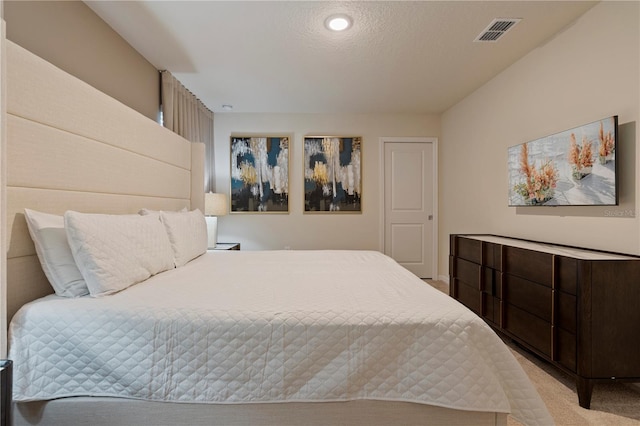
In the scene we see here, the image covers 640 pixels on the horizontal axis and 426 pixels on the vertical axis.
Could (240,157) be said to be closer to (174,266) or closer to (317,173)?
(317,173)

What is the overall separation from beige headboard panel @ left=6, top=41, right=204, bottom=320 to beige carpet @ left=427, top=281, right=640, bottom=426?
2.65m

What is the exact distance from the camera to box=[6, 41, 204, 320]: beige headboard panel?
1406 mm

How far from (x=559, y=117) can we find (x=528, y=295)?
1466mm

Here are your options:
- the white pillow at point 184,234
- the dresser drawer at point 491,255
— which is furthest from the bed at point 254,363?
the dresser drawer at point 491,255

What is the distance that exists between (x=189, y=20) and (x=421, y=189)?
147 inches

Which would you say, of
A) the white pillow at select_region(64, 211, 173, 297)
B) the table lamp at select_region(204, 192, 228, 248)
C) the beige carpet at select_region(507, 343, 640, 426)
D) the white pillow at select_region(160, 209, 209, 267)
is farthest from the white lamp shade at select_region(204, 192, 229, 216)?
the beige carpet at select_region(507, 343, 640, 426)

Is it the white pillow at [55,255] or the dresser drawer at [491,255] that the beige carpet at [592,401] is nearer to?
the dresser drawer at [491,255]

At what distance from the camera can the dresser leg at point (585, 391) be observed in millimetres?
1794


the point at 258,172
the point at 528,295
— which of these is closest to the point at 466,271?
the point at 528,295

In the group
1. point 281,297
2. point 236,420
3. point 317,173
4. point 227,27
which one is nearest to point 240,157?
point 317,173

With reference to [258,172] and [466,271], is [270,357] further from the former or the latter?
[258,172]

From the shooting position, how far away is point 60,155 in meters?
1.65

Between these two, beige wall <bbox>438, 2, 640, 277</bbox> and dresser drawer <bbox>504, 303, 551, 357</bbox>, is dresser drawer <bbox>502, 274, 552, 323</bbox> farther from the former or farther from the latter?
beige wall <bbox>438, 2, 640, 277</bbox>

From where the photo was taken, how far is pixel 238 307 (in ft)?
4.44
